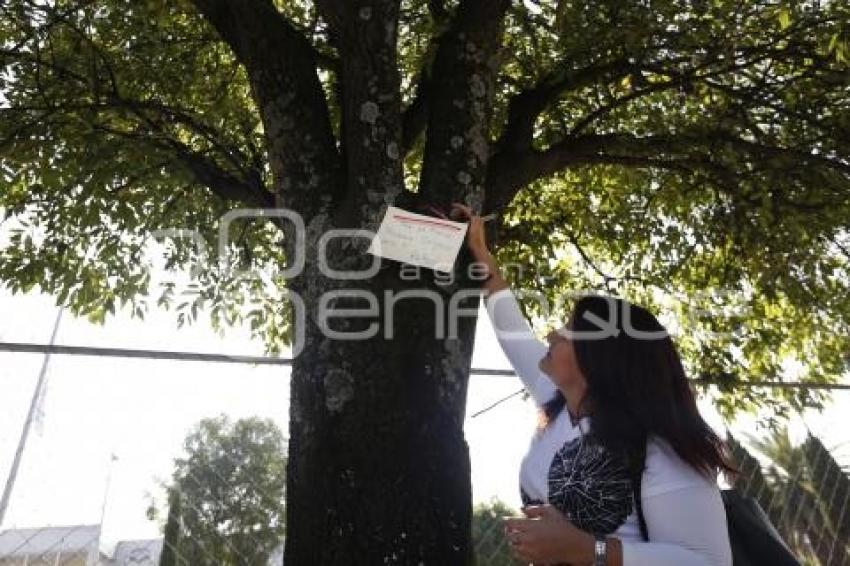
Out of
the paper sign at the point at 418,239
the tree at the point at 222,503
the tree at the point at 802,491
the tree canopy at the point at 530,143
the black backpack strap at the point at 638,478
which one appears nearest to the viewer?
the black backpack strap at the point at 638,478

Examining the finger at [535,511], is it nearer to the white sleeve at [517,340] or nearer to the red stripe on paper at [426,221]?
the white sleeve at [517,340]

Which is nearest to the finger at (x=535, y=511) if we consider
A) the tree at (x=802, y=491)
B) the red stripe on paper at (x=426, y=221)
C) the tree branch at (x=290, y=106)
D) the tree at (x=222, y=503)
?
the red stripe on paper at (x=426, y=221)

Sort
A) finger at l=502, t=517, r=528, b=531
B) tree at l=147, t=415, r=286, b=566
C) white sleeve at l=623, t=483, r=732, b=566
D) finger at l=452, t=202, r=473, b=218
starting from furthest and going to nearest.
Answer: tree at l=147, t=415, r=286, b=566
finger at l=452, t=202, r=473, b=218
finger at l=502, t=517, r=528, b=531
white sleeve at l=623, t=483, r=732, b=566

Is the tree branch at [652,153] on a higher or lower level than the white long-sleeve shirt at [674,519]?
higher

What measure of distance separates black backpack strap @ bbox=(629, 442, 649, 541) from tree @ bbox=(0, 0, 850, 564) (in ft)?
2.76

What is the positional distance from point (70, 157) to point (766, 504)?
5371 millimetres

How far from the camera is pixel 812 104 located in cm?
525

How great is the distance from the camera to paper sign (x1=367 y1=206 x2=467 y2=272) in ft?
9.18

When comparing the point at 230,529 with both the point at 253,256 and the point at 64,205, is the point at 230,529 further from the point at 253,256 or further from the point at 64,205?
the point at 253,256

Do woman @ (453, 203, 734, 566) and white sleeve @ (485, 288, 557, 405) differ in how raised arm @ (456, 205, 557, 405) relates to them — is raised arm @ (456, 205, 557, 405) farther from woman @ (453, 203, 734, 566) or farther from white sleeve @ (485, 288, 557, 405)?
woman @ (453, 203, 734, 566)

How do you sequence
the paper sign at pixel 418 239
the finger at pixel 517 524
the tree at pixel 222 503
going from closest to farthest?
the finger at pixel 517 524 → the paper sign at pixel 418 239 → the tree at pixel 222 503

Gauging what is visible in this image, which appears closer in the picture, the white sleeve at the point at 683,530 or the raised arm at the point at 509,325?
the white sleeve at the point at 683,530

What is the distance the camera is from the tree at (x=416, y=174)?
2.63m

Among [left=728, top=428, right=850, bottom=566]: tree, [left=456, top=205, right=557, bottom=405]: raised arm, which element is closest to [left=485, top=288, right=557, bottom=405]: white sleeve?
[left=456, top=205, right=557, bottom=405]: raised arm
